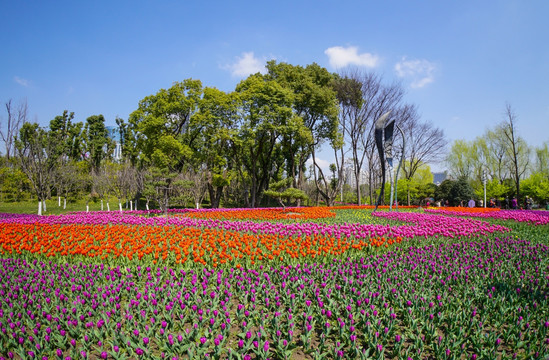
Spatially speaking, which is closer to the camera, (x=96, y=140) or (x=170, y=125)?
(x=170, y=125)

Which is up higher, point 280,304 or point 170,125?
point 170,125

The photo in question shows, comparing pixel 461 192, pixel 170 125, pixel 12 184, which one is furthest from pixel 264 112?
pixel 12 184

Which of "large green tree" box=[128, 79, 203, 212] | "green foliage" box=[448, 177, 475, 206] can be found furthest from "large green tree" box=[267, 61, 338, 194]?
"green foliage" box=[448, 177, 475, 206]

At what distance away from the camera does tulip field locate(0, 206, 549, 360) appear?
3.03 metres

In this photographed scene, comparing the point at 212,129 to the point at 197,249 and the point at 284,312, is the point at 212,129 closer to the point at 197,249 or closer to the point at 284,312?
the point at 197,249

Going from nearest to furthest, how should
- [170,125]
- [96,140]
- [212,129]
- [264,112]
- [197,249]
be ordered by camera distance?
1. [197,249]
2. [264,112]
3. [212,129]
4. [170,125]
5. [96,140]

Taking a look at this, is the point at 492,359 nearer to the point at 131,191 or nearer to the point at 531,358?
the point at 531,358

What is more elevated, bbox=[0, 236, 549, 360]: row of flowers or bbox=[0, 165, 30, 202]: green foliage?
bbox=[0, 165, 30, 202]: green foliage

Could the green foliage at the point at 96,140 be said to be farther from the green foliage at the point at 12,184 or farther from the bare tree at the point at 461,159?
the bare tree at the point at 461,159

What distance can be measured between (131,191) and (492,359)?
23577 millimetres

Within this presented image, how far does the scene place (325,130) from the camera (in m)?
27.7

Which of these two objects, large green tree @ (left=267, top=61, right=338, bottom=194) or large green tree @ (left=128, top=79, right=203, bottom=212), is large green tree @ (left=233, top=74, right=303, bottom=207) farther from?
large green tree @ (left=128, top=79, right=203, bottom=212)

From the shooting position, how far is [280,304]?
3.90 m

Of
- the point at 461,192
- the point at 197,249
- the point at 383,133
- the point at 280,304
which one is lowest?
the point at 280,304
